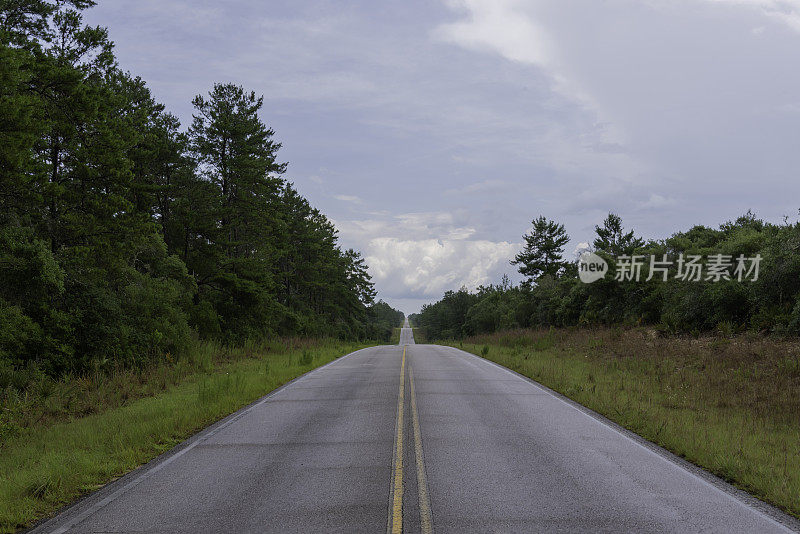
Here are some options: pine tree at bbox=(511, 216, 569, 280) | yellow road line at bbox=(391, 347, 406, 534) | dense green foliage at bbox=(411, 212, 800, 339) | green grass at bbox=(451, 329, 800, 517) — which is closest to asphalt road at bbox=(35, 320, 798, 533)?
yellow road line at bbox=(391, 347, 406, 534)

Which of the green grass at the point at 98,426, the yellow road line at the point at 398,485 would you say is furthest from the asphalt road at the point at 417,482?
the green grass at the point at 98,426

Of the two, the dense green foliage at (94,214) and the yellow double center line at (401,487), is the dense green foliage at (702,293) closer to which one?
the yellow double center line at (401,487)

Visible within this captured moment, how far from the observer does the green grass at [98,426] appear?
617cm

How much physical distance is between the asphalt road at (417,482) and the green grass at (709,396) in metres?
0.61

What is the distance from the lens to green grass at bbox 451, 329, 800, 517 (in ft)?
23.3

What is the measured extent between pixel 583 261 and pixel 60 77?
31333 millimetres

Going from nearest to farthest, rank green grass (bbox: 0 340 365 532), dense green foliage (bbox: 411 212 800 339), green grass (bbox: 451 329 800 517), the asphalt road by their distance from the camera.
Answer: the asphalt road < green grass (bbox: 0 340 365 532) < green grass (bbox: 451 329 800 517) < dense green foliage (bbox: 411 212 800 339)

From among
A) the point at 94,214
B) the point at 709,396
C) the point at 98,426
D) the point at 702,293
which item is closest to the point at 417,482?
the point at 98,426

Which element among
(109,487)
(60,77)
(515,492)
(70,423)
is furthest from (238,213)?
(515,492)

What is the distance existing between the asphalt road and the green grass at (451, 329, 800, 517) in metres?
0.61

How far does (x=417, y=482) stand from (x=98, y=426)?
286 inches

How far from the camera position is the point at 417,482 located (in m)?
6.26

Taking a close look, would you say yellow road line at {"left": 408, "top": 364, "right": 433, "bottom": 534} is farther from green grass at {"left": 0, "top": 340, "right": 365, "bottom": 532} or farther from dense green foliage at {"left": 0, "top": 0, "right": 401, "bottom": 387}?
dense green foliage at {"left": 0, "top": 0, "right": 401, "bottom": 387}

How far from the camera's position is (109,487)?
6.37m
